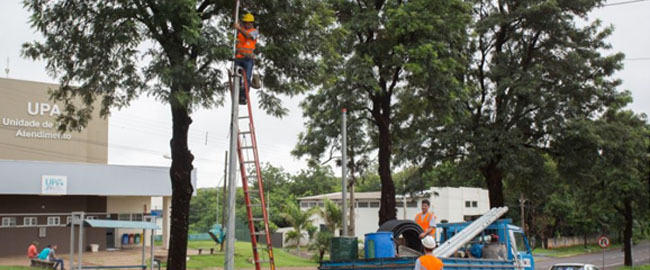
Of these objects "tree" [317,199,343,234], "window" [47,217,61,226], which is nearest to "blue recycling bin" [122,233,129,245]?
"window" [47,217,61,226]

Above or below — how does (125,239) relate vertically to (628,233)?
above

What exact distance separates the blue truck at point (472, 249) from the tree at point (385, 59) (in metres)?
5.70

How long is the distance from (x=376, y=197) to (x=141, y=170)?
28.0 m

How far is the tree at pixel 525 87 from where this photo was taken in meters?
26.4

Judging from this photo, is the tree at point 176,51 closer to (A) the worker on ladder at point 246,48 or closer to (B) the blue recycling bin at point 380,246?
(A) the worker on ladder at point 246,48

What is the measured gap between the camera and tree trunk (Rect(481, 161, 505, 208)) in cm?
2777

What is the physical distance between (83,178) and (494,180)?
19.8 metres

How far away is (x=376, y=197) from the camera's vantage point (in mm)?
55594

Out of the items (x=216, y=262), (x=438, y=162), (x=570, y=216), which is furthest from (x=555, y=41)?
(x=570, y=216)

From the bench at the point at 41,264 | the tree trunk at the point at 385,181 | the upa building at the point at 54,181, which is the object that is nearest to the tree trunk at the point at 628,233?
the tree trunk at the point at 385,181

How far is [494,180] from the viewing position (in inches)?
1108

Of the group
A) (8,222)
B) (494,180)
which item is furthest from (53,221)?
(494,180)

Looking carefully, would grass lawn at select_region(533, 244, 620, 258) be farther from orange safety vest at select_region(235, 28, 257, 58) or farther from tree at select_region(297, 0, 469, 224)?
orange safety vest at select_region(235, 28, 257, 58)

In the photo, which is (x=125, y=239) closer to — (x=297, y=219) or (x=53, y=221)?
(x=53, y=221)
